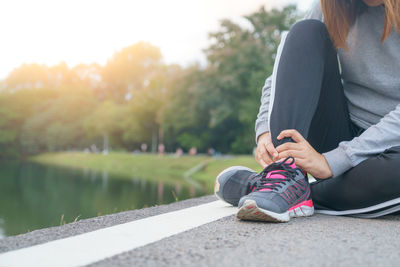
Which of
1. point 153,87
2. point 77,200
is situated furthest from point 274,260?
point 153,87

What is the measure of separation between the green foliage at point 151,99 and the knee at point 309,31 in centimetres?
1582

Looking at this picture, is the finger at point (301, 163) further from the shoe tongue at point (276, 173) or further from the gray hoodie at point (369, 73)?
the gray hoodie at point (369, 73)

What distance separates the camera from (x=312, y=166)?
54.6 inches

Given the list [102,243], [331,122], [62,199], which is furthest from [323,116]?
[62,199]

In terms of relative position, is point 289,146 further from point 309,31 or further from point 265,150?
point 309,31

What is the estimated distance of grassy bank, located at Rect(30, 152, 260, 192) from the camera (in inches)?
692

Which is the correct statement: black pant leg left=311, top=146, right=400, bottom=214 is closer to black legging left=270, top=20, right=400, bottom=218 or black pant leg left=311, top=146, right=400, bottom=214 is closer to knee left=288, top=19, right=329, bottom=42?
black legging left=270, top=20, right=400, bottom=218

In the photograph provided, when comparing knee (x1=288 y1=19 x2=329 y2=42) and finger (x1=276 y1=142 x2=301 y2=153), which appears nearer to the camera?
finger (x1=276 y1=142 x2=301 y2=153)

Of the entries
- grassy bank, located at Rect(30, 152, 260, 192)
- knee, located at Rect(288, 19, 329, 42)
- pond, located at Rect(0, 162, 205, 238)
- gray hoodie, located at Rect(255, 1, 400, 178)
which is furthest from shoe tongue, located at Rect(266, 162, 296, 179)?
grassy bank, located at Rect(30, 152, 260, 192)

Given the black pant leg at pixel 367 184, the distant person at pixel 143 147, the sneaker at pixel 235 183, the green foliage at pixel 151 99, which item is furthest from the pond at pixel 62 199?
the distant person at pixel 143 147

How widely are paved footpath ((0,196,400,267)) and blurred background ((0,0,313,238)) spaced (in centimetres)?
86

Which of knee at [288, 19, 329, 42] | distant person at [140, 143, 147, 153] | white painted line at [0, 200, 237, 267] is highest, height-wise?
knee at [288, 19, 329, 42]

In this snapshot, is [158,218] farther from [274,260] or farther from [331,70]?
[331,70]

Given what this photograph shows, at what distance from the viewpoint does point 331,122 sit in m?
1.60
